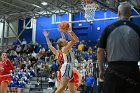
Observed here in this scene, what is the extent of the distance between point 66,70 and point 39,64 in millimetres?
16730

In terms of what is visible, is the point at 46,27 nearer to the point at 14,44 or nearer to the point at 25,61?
the point at 14,44

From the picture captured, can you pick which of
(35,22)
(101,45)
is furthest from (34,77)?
(101,45)

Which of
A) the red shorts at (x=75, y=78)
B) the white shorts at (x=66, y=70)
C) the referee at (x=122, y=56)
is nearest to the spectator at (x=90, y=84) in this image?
the red shorts at (x=75, y=78)

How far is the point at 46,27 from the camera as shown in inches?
1238

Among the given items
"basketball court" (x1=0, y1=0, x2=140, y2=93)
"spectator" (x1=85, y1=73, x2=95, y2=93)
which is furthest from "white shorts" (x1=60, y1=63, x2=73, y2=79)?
"basketball court" (x1=0, y1=0, x2=140, y2=93)

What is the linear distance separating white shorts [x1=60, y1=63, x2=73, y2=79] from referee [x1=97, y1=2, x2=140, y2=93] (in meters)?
3.55

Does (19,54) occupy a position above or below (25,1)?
below

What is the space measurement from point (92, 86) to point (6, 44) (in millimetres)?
18734

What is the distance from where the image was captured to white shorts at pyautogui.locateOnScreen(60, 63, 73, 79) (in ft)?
25.7

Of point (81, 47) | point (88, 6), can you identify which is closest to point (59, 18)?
point (81, 47)

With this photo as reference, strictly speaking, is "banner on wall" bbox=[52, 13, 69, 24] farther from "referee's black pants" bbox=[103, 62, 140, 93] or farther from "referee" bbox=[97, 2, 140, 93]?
"referee's black pants" bbox=[103, 62, 140, 93]

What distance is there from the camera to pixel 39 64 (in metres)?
24.4

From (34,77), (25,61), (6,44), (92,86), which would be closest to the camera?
(92,86)

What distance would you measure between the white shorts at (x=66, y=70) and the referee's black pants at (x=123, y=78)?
363 cm
